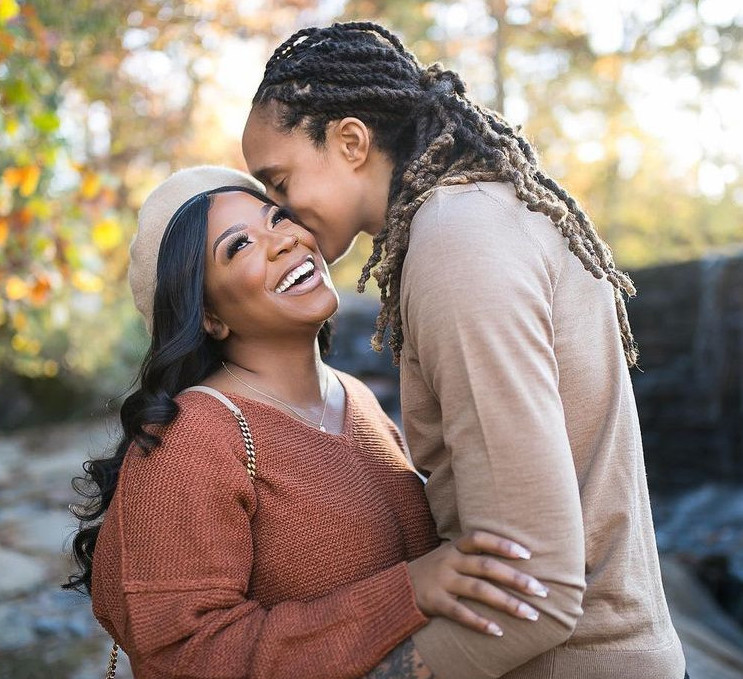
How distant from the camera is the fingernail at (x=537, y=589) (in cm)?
138

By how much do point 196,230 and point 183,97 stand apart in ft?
32.4

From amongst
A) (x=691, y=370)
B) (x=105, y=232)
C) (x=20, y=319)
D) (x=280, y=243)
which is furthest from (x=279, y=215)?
(x=691, y=370)

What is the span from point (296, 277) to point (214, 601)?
77 centimetres

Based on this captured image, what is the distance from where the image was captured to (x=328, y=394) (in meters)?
2.19

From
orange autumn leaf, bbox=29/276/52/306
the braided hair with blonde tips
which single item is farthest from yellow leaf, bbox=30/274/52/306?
the braided hair with blonde tips

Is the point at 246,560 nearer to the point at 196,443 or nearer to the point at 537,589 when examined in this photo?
the point at 196,443

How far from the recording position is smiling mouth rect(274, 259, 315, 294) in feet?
6.53

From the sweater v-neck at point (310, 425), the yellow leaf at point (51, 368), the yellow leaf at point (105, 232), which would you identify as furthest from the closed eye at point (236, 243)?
the yellow leaf at point (51, 368)

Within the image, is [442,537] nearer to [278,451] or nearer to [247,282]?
[278,451]

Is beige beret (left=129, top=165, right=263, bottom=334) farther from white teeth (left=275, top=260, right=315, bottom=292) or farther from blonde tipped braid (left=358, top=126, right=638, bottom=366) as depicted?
blonde tipped braid (left=358, top=126, right=638, bottom=366)

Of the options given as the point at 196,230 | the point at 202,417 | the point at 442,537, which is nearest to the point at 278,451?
the point at 202,417

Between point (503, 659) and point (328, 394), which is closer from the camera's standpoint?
point (503, 659)

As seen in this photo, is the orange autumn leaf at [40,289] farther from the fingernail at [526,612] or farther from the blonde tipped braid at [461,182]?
the fingernail at [526,612]

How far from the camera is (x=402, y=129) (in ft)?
6.38
